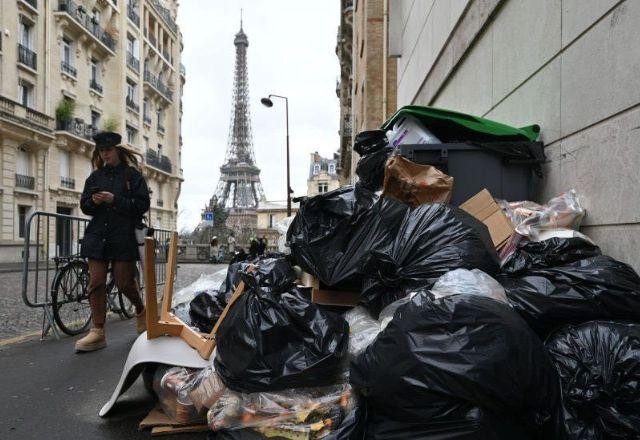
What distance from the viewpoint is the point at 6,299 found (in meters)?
7.26

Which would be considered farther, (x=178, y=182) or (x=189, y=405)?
(x=178, y=182)

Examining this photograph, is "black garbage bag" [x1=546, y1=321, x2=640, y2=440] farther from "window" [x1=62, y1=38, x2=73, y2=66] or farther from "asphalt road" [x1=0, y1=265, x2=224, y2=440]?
"window" [x1=62, y1=38, x2=73, y2=66]

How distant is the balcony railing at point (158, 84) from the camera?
34.0 metres

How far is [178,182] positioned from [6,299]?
107ft

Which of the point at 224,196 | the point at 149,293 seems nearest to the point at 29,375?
the point at 149,293

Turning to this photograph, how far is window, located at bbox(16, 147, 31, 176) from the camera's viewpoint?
21.7 meters

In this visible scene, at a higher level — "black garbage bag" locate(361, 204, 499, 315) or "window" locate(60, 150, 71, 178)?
"window" locate(60, 150, 71, 178)

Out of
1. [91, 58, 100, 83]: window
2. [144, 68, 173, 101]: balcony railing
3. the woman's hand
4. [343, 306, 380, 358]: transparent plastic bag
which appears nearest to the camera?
[343, 306, 380, 358]: transparent plastic bag

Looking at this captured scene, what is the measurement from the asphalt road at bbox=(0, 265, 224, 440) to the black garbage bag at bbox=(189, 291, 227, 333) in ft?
1.60

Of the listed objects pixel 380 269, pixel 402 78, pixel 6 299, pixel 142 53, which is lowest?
pixel 6 299

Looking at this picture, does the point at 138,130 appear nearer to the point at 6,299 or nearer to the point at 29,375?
the point at 6,299

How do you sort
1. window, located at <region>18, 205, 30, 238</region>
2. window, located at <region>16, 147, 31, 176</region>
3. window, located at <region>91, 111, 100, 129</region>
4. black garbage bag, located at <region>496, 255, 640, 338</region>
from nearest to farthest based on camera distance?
1. black garbage bag, located at <region>496, 255, 640, 338</region>
2. window, located at <region>18, 205, 30, 238</region>
3. window, located at <region>16, 147, 31, 176</region>
4. window, located at <region>91, 111, 100, 129</region>

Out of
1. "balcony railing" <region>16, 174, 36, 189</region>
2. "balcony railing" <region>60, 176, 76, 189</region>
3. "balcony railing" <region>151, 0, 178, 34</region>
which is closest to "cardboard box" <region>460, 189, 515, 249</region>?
"balcony railing" <region>16, 174, 36, 189</region>

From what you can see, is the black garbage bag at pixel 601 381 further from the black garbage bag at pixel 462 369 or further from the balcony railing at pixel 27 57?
the balcony railing at pixel 27 57
